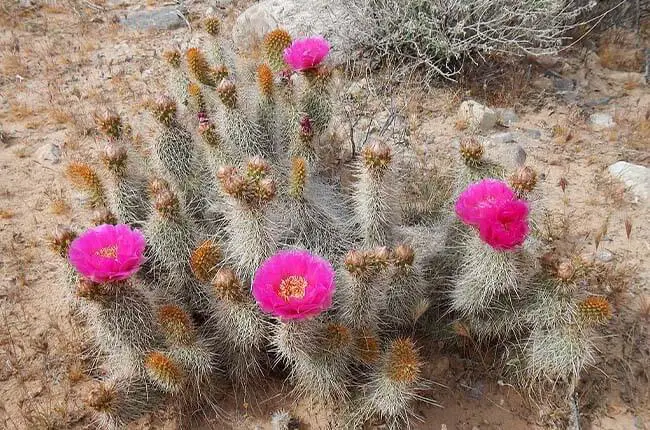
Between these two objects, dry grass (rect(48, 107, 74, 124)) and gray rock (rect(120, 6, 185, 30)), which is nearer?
dry grass (rect(48, 107, 74, 124))

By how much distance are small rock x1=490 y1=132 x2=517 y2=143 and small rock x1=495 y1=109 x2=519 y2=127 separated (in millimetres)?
217

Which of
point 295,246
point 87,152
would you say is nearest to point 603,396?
point 295,246

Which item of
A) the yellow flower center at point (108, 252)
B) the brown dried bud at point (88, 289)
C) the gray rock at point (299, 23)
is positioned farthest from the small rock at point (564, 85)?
the brown dried bud at point (88, 289)

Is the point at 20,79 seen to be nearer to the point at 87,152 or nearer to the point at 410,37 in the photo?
the point at 87,152

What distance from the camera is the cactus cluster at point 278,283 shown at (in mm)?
2297

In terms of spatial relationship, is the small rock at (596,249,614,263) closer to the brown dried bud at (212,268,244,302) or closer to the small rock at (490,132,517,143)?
the small rock at (490,132,517,143)

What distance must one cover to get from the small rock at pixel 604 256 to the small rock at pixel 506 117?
1.71 metres

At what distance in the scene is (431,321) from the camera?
2.96 meters

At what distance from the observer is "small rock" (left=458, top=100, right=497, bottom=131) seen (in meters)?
4.80

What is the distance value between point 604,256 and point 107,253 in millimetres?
2999

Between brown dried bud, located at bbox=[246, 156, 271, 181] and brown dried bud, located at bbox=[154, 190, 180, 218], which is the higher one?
brown dried bud, located at bbox=[246, 156, 271, 181]

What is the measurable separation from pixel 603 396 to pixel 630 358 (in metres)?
0.31

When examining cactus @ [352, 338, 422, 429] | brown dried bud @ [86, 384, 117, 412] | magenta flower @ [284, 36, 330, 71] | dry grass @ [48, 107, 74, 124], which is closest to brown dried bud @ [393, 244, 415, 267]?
cactus @ [352, 338, 422, 429]

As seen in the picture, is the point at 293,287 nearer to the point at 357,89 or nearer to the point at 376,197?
the point at 376,197
